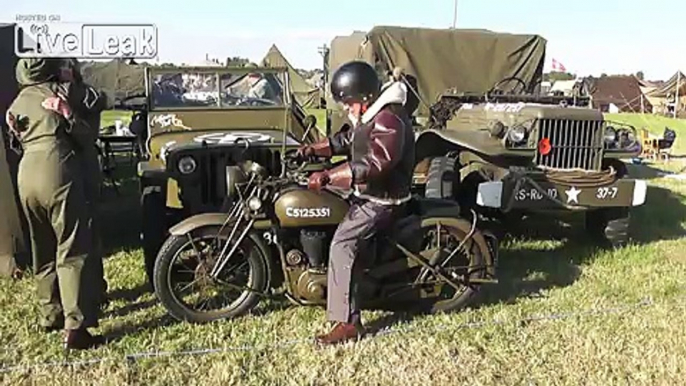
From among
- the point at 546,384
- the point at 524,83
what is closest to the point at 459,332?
the point at 546,384

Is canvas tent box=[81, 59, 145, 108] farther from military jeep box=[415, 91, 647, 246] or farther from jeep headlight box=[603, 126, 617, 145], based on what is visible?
jeep headlight box=[603, 126, 617, 145]

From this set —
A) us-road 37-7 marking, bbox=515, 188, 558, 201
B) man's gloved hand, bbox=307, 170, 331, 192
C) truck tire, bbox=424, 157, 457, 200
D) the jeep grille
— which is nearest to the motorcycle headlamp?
man's gloved hand, bbox=307, 170, 331, 192

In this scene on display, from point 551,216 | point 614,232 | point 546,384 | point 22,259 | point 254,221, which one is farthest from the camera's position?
point 551,216

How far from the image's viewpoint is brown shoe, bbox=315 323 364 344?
4.36 metres

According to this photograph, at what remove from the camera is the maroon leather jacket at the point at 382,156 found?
419 cm

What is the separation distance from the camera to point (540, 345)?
14.5ft

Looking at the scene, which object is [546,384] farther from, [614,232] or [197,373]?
[614,232]

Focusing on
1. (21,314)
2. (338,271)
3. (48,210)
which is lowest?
(21,314)

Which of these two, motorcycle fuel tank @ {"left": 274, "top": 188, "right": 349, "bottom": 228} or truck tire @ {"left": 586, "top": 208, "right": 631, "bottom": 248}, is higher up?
motorcycle fuel tank @ {"left": 274, "top": 188, "right": 349, "bottom": 228}

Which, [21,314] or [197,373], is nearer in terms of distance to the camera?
[197,373]

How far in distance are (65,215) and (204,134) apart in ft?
8.72

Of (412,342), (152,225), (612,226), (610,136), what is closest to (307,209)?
(412,342)

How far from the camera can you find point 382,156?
4184mm

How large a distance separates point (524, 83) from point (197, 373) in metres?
6.57
